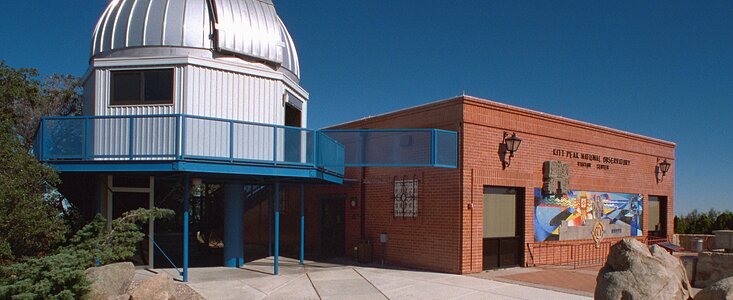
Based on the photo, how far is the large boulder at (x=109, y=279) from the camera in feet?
32.7

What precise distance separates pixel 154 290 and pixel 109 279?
3.15 feet

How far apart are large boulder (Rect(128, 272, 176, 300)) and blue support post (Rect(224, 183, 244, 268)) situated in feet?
15.5

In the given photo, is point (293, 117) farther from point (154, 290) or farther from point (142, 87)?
A: point (154, 290)

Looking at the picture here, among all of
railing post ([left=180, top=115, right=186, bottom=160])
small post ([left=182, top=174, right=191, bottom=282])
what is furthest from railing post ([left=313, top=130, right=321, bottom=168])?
railing post ([left=180, top=115, right=186, bottom=160])

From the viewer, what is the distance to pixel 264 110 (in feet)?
48.3

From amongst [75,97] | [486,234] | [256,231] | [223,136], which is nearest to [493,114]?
[486,234]

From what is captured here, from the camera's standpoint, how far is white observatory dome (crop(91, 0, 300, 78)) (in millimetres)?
13953

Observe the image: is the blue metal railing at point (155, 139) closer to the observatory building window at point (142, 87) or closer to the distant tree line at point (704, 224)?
the observatory building window at point (142, 87)

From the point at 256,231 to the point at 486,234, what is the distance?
10.9m

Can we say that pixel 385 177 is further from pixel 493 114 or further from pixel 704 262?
pixel 704 262

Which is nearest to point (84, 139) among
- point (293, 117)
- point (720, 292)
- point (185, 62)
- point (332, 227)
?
point (185, 62)

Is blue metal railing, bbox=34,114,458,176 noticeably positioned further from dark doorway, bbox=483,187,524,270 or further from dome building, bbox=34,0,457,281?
dark doorway, bbox=483,187,524,270

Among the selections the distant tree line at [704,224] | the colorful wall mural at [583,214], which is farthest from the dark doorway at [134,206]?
the distant tree line at [704,224]

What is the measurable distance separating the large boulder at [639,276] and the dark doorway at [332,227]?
10384 mm
